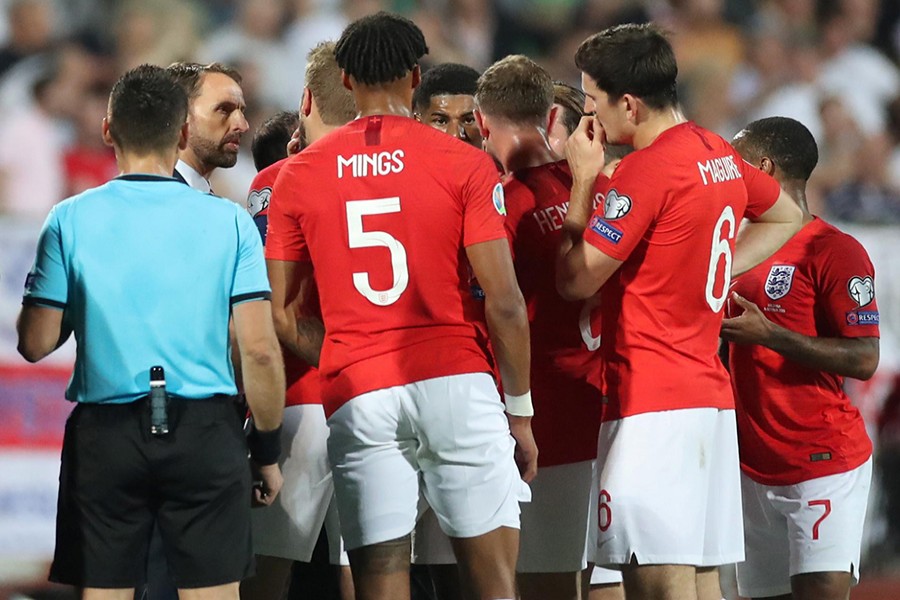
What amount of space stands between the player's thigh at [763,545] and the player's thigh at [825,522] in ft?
0.23

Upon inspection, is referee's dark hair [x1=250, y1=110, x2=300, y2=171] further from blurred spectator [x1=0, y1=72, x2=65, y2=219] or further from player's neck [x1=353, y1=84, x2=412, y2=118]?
blurred spectator [x1=0, y1=72, x2=65, y2=219]

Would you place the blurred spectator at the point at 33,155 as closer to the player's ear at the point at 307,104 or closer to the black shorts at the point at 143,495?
the player's ear at the point at 307,104

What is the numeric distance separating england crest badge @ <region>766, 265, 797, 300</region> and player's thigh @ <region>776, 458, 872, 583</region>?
2.30 ft

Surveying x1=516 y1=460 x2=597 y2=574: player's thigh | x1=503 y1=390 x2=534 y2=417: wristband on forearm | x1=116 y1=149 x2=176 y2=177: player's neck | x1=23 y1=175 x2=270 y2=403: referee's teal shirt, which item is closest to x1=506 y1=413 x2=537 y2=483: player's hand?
x1=503 y1=390 x2=534 y2=417: wristband on forearm

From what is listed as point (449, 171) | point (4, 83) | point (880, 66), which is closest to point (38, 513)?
point (4, 83)

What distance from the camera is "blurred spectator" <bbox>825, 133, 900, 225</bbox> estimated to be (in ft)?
33.3

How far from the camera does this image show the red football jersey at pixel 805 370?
461 centimetres

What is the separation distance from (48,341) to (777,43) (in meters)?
8.30

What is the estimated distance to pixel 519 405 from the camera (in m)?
3.69

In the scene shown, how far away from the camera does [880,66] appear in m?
10.6

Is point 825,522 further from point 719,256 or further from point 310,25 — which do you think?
point 310,25

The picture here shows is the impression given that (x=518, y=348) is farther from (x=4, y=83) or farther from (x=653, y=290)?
(x=4, y=83)

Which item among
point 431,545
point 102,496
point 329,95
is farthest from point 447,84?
point 102,496

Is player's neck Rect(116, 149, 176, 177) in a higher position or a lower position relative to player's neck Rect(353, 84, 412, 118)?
lower
